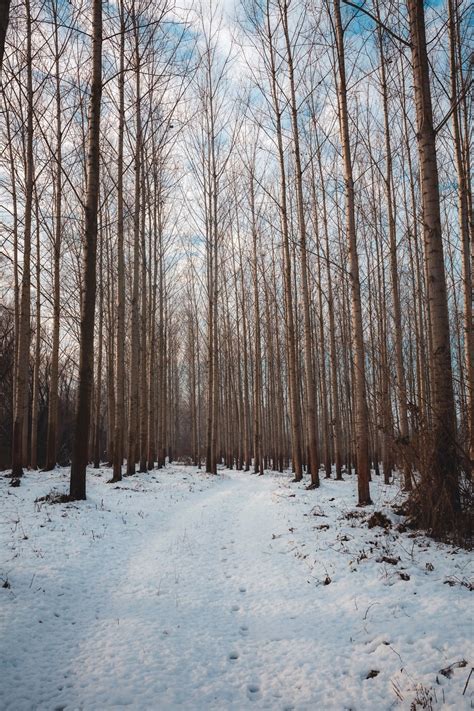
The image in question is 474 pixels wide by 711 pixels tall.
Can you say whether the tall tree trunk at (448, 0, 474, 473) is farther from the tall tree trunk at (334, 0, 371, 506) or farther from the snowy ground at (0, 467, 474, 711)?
the snowy ground at (0, 467, 474, 711)

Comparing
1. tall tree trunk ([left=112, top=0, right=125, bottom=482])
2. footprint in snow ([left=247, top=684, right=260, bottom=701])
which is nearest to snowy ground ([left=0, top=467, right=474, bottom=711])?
footprint in snow ([left=247, top=684, right=260, bottom=701])

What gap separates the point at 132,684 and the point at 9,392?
24.8 metres

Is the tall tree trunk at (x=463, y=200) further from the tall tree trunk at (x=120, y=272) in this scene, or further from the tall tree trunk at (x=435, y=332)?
the tall tree trunk at (x=120, y=272)

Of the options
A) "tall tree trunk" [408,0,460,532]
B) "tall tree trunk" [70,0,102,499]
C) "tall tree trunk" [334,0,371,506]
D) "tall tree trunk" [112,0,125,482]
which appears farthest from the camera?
"tall tree trunk" [112,0,125,482]

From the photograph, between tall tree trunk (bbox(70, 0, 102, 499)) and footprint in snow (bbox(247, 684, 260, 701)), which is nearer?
footprint in snow (bbox(247, 684, 260, 701))

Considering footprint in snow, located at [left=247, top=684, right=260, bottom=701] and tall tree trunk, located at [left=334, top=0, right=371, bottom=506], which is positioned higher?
tall tree trunk, located at [left=334, top=0, right=371, bottom=506]

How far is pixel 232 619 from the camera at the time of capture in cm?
335

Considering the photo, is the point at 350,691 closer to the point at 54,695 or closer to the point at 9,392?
the point at 54,695

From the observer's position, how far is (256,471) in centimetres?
1934

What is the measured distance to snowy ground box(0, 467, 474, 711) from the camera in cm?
231

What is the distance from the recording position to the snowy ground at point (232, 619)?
2.31 meters

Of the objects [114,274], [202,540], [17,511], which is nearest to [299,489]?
[202,540]

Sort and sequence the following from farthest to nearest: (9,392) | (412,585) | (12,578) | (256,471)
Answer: (9,392) → (256,471) → (12,578) → (412,585)

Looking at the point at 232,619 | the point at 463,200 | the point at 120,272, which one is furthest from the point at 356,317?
the point at 120,272
